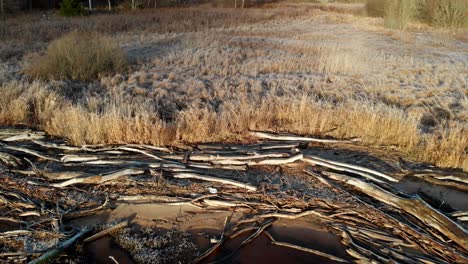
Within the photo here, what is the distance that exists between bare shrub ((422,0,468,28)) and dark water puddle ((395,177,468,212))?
959 inches

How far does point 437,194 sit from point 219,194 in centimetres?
282

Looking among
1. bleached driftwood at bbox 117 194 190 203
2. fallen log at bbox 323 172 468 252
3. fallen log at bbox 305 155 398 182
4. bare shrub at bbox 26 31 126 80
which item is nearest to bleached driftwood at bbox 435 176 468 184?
fallen log at bbox 305 155 398 182

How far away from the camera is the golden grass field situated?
20.2ft

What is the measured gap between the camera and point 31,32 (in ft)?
57.3

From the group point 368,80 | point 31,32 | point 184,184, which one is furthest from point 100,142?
point 31,32

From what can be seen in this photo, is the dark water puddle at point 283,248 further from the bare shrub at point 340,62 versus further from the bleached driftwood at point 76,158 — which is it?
the bare shrub at point 340,62

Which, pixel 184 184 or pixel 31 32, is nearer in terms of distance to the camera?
pixel 184 184

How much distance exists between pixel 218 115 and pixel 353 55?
8338mm

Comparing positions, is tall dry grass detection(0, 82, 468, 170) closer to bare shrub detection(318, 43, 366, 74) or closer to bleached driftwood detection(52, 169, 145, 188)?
bleached driftwood detection(52, 169, 145, 188)

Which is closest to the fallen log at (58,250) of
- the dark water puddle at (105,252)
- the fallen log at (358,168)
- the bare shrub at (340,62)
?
the dark water puddle at (105,252)

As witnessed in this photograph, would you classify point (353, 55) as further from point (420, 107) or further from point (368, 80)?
point (420, 107)

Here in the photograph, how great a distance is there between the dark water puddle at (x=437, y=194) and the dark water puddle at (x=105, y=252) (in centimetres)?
348

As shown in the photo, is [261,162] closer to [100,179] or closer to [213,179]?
[213,179]

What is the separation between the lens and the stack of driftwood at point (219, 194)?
3.98 metres
